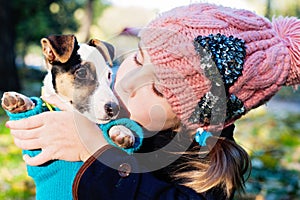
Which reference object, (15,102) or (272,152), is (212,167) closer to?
(15,102)

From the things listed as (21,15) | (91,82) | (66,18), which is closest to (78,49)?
(91,82)

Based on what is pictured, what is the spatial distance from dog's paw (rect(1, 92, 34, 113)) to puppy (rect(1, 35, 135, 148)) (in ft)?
0.06

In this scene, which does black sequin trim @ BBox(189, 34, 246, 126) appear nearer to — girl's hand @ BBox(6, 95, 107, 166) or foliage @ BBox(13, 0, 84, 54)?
girl's hand @ BBox(6, 95, 107, 166)

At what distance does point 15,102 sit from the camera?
1.37m

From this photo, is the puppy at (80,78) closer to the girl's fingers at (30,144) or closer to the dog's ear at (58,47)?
the dog's ear at (58,47)

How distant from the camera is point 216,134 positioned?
158 centimetres

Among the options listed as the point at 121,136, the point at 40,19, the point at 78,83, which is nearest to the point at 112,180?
the point at 121,136

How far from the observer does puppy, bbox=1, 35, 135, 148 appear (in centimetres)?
149

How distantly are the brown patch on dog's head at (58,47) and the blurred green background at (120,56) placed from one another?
20 centimetres

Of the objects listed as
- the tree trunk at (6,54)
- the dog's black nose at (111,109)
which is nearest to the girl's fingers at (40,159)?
the dog's black nose at (111,109)

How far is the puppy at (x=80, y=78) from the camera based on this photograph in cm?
149

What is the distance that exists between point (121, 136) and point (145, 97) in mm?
228

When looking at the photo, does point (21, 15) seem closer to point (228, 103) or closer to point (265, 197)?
point (265, 197)

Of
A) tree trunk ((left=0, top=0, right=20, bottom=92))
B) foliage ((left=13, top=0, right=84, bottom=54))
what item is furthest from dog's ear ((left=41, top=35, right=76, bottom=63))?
foliage ((left=13, top=0, right=84, bottom=54))
